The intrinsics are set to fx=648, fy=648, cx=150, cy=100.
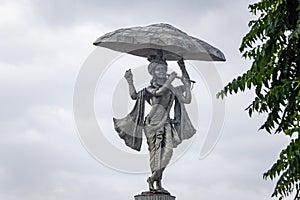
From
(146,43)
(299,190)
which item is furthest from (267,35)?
(146,43)

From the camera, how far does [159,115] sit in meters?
15.8

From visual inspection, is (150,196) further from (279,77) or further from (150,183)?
(279,77)

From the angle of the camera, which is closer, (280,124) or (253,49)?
(280,124)

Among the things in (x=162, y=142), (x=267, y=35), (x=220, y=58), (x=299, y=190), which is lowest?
(x=299, y=190)

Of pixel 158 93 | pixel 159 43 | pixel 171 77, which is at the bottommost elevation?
pixel 158 93

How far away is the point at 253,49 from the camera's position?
980 cm

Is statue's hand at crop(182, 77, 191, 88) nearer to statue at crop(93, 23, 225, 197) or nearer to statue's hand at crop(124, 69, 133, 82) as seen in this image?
statue at crop(93, 23, 225, 197)

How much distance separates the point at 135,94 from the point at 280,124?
23.2 feet

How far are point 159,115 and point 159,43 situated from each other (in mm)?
1856

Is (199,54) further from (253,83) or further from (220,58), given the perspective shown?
(253,83)

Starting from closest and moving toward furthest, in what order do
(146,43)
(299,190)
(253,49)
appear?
(299,190), (253,49), (146,43)

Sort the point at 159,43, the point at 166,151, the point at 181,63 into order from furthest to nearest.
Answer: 1. the point at 181,63
2. the point at 166,151
3. the point at 159,43

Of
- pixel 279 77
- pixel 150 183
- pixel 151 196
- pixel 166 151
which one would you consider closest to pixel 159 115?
pixel 166 151

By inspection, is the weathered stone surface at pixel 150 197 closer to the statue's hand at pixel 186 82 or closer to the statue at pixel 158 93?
the statue at pixel 158 93
